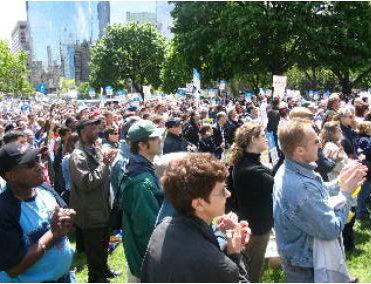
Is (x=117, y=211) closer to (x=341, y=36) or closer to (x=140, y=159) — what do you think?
(x=140, y=159)

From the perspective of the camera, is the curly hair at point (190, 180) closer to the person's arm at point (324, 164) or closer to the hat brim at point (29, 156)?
the hat brim at point (29, 156)

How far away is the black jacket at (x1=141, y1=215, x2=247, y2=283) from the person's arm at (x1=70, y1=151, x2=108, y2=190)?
309 centimetres

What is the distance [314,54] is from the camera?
32.1m

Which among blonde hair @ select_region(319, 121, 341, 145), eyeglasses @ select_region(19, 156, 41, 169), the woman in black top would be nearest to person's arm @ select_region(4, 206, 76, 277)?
eyeglasses @ select_region(19, 156, 41, 169)

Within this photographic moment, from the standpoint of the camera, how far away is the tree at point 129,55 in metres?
64.9

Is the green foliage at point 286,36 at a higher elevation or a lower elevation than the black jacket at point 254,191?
higher

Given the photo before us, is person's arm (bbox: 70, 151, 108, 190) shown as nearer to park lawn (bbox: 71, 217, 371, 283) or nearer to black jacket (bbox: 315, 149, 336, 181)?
park lawn (bbox: 71, 217, 371, 283)

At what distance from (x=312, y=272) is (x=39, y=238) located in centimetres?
197

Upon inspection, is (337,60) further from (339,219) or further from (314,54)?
(339,219)

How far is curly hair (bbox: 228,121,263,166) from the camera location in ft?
15.5

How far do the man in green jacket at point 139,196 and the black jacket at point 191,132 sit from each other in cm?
799

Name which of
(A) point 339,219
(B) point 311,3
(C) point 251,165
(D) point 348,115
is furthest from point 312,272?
(B) point 311,3

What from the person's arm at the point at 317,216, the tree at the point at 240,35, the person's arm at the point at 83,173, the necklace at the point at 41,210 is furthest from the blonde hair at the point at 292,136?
the tree at the point at 240,35

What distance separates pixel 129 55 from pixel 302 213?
210ft
